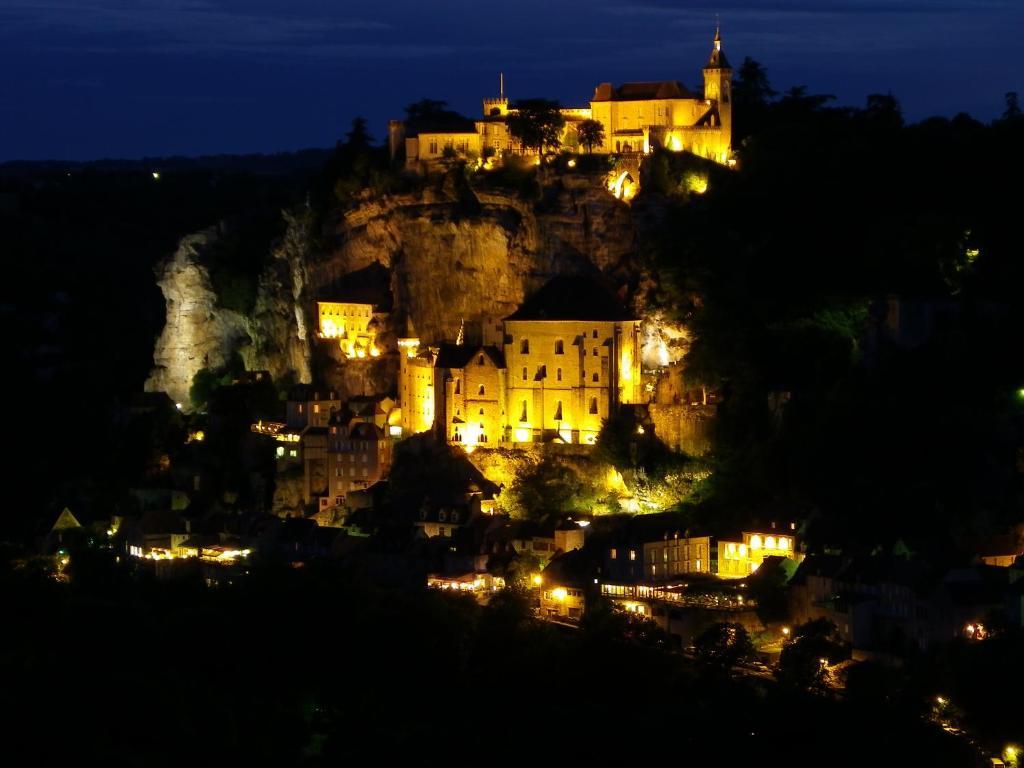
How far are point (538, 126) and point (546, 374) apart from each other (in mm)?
9921

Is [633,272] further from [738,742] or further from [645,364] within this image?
[738,742]

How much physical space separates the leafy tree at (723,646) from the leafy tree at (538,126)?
24691 mm

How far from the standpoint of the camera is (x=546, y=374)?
2889 inches

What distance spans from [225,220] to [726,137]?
2669cm

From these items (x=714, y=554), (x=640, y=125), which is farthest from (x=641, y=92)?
(x=714, y=554)

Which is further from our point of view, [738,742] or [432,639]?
[432,639]

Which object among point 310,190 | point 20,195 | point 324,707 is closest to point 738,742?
point 324,707

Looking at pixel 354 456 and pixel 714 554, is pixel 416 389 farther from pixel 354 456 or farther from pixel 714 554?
pixel 714 554

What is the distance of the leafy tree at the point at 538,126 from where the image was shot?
7819 centimetres

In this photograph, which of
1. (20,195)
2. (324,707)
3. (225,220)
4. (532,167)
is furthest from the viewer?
(20,195)

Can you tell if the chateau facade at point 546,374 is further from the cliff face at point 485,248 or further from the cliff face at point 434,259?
the cliff face at point 434,259

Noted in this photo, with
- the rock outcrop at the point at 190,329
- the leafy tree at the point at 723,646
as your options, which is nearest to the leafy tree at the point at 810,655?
the leafy tree at the point at 723,646

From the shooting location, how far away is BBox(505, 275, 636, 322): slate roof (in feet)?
239

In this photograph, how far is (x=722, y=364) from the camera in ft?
235
